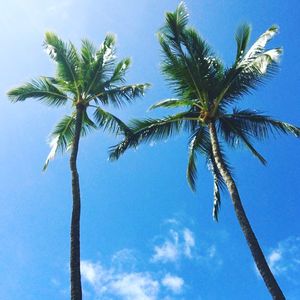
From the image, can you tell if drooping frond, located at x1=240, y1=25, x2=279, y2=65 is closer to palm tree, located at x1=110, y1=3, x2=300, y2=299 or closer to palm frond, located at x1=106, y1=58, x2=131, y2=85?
palm tree, located at x1=110, y1=3, x2=300, y2=299

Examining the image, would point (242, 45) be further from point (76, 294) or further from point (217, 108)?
point (76, 294)

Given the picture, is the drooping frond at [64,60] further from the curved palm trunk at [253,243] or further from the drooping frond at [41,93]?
the curved palm trunk at [253,243]

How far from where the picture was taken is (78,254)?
12.4 metres

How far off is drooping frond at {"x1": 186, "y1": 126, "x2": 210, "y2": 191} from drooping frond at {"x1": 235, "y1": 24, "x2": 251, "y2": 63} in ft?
10.7

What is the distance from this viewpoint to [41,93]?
18109 mm

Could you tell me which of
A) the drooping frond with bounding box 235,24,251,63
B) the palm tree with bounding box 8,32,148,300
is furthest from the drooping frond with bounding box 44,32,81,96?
the drooping frond with bounding box 235,24,251,63

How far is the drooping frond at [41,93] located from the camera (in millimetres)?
17797

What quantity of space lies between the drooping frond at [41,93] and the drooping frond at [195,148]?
5.41 m

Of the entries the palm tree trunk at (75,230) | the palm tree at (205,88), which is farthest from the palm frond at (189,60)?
the palm tree trunk at (75,230)

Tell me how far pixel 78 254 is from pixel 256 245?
4879mm

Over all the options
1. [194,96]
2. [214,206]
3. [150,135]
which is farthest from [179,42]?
[214,206]

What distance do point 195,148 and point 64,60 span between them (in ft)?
20.5

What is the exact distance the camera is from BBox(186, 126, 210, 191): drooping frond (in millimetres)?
18531

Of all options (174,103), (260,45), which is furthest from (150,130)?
(260,45)
